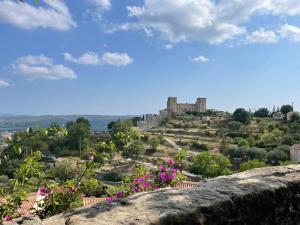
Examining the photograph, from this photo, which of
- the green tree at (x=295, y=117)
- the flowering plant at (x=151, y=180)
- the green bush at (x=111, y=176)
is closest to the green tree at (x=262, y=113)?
the green tree at (x=295, y=117)

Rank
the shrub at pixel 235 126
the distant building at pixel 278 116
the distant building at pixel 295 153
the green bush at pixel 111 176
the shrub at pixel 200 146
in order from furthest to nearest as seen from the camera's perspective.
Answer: the distant building at pixel 278 116 → the shrub at pixel 235 126 → the shrub at pixel 200 146 → the distant building at pixel 295 153 → the green bush at pixel 111 176

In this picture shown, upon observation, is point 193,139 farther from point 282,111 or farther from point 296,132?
point 282,111

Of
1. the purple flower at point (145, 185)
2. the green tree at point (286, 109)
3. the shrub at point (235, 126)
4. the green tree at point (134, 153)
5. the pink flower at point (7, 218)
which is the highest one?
the green tree at point (286, 109)

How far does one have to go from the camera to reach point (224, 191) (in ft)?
10.8

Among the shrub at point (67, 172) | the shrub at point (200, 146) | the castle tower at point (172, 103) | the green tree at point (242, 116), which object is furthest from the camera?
the castle tower at point (172, 103)

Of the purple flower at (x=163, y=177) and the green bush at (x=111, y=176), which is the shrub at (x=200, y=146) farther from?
the purple flower at (x=163, y=177)

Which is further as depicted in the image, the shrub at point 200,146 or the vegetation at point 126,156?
the shrub at point 200,146

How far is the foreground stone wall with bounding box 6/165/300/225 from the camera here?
2.69 meters

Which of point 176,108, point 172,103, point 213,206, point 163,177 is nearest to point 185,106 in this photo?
point 176,108

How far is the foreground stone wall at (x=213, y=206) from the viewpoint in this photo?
269 centimetres

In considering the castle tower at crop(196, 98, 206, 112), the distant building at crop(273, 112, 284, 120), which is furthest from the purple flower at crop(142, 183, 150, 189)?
the castle tower at crop(196, 98, 206, 112)

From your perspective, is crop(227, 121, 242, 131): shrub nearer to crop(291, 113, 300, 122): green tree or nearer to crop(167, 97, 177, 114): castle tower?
crop(291, 113, 300, 122): green tree

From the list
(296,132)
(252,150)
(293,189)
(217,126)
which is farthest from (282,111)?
(293,189)

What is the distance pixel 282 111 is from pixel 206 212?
11075 centimetres
